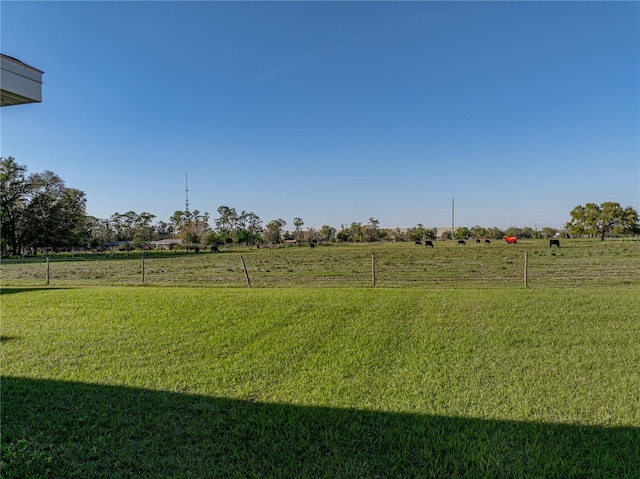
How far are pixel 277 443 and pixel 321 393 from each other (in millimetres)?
887

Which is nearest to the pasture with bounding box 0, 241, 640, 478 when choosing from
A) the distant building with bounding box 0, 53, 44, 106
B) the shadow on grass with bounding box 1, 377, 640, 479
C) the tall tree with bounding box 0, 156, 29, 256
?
the shadow on grass with bounding box 1, 377, 640, 479

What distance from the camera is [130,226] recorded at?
78.0 m

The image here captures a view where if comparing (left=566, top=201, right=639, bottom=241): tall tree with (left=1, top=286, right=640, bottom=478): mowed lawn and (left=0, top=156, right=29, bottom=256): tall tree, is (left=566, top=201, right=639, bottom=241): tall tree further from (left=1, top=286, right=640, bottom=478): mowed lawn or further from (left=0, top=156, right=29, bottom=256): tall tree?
(left=0, top=156, right=29, bottom=256): tall tree

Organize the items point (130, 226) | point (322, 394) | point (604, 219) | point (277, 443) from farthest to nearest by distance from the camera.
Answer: point (130, 226) < point (604, 219) < point (322, 394) < point (277, 443)

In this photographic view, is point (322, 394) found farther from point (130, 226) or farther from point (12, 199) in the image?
point (130, 226)

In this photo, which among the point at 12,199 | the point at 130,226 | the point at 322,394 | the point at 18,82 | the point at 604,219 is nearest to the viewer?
the point at 18,82

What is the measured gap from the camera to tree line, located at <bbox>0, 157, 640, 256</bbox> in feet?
136

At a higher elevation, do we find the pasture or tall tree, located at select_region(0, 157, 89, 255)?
tall tree, located at select_region(0, 157, 89, 255)

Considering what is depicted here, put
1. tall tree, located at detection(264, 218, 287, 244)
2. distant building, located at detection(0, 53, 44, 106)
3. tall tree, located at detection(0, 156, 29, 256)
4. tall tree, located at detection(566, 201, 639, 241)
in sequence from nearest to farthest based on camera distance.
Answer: distant building, located at detection(0, 53, 44, 106)
tall tree, located at detection(0, 156, 29, 256)
tall tree, located at detection(566, 201, 639, 241)
tall tree, located at detection(264, 218, 287, 244)

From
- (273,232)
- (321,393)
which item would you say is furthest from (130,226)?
(321,393)

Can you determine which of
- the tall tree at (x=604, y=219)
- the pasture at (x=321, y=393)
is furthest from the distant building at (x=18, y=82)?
the tall tree at (x=604, y=219)

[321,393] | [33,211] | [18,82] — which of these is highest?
[33,211]

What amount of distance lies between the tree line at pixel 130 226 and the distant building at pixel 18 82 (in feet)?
32.5

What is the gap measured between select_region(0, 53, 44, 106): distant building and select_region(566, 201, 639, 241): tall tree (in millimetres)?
72561
